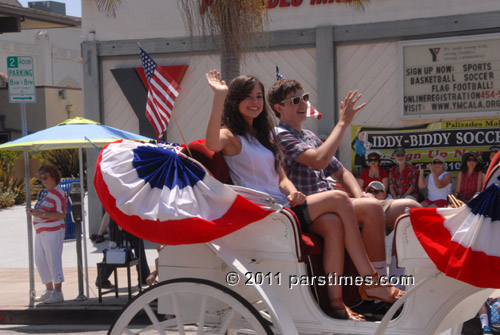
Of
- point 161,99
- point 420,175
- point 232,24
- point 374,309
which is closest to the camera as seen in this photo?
point 374,309

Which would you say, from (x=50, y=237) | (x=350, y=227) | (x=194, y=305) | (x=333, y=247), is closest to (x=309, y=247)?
(x=333, y=247)

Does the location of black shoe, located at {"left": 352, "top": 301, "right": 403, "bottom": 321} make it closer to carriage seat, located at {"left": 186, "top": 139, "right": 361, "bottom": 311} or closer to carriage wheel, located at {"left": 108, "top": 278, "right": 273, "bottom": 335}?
carriage seat, located at {"left": 186, "top": 139, "right": 361, "bottom": 311}

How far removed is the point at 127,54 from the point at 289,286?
9.59 meters

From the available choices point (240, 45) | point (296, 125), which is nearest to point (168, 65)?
point (240, 45)

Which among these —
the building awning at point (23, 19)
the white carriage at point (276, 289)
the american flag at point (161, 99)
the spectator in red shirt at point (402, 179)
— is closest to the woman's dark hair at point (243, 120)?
the american flag at point (161, 99)

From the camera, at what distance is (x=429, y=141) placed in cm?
1136

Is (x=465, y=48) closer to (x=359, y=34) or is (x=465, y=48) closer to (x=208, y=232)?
(x=359, y=34)

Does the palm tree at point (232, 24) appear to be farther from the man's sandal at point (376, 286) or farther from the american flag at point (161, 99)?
the man's sandal at point (376, 286)

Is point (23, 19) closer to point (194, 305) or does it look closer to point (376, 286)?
point (194, 305)

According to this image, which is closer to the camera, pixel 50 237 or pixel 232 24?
pixel 50 237

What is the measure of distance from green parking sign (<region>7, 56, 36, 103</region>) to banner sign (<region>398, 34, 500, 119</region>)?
6.13 metres

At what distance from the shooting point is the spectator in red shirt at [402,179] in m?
11.1

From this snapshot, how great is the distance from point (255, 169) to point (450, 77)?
766 cm

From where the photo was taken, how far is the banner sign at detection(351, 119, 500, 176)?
1108cm
